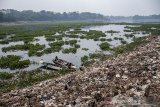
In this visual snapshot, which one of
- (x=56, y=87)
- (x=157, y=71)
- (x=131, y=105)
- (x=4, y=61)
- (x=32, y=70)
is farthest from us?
(x=4, y=61)

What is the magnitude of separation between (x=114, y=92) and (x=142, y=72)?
12.2 feet

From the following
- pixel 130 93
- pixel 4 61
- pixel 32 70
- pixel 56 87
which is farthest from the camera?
pixel 4 61

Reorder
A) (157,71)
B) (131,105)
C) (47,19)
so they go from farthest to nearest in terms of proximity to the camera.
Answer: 1. (47,19)
2. (157,71)
3. (131,105)

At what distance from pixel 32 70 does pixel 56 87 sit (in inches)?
236

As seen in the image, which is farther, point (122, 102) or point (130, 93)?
point (130, 93)

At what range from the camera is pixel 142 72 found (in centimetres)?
1316

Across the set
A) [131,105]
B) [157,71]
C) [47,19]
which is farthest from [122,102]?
[47,19]

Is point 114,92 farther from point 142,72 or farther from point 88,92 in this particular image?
point 142,72

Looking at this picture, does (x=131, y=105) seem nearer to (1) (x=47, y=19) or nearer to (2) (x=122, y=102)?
(2) (x=122, y=102)

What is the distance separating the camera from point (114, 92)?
10141 mm

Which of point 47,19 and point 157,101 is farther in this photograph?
point 47,19

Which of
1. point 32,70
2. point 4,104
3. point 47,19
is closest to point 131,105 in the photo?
point 4,104

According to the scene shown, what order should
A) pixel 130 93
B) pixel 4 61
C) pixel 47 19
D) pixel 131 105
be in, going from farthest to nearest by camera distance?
pixel 47 19
pixel 4 61
pixel 130 93
pixel 131 105

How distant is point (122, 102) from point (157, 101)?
140 cm
